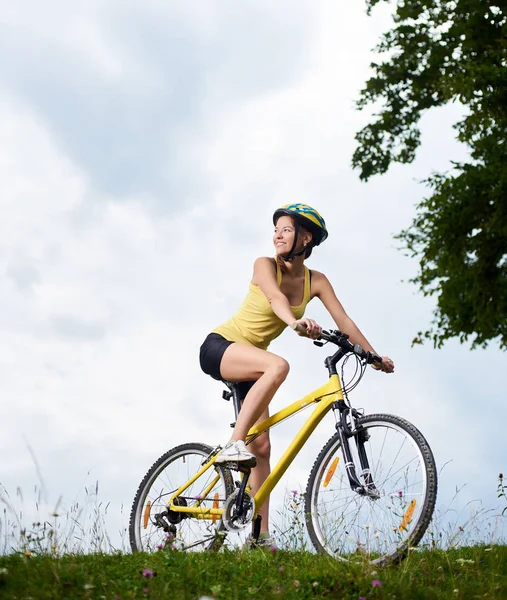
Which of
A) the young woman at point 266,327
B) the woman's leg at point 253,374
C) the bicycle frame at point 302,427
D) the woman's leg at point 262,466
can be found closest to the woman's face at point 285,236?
the young woman at point 266,327

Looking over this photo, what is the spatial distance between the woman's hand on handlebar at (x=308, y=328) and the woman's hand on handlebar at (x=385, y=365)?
63 centimetres

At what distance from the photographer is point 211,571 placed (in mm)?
4848

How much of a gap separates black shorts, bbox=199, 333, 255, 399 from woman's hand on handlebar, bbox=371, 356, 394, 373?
103 cm

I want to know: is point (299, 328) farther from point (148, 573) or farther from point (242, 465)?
point (148, 573)

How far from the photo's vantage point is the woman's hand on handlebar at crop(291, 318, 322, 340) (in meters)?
5.39

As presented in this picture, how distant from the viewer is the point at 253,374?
602 centimetres

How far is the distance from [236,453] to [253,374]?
1.91ft

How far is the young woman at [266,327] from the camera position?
5.87 meters

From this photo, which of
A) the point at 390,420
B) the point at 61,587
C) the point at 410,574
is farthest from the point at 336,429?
the point at 61,587

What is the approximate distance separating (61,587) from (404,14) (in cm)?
2225

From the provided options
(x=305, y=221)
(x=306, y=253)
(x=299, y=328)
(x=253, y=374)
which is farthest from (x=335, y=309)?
(x=299, y=328)

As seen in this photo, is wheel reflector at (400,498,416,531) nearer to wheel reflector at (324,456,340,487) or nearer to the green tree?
wheel reflector at (324,456,340,487)

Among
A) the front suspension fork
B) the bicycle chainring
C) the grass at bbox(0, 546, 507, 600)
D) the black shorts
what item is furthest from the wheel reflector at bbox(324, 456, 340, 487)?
the black shorts

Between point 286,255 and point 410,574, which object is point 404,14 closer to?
point 286,255
